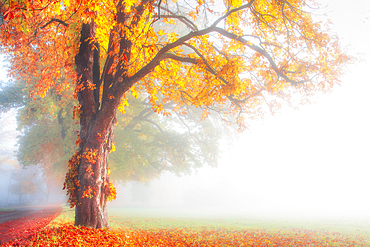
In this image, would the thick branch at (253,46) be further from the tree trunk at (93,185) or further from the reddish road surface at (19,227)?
the reddish road surface at (19,227)

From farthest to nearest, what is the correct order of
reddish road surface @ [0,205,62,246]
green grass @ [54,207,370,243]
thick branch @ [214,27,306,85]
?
1. green grass @ [54,207,370,243]
2. thick branch @ [214,27,306,85]
3. reddish road surface @ [0,205,62,246]

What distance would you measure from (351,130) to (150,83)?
5500cm

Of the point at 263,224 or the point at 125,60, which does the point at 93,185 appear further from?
the point at 263,224

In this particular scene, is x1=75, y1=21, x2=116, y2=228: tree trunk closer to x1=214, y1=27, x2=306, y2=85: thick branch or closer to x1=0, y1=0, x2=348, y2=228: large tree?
x1=0, y1=0, x2=348, y2=228: large tree

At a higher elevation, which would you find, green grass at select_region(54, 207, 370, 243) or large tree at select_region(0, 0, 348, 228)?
large tree at select_region(0, 0, 348, 228)

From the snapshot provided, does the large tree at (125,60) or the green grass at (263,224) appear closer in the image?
the large tree at (125,60)

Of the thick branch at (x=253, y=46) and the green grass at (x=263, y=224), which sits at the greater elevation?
the thick branch at (x=253, y=46)

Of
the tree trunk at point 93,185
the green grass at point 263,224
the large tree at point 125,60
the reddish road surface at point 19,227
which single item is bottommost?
the green grass at point 263,224

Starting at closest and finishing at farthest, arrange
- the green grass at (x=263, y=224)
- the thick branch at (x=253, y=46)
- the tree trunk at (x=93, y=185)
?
the tree trunk at (x=93, y=185), the thick branch at (x=253, y=46), the green grass at (x=263, y=224)

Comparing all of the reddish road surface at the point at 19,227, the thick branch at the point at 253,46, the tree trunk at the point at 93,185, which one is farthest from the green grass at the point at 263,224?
the thick branch at the point at 253,46

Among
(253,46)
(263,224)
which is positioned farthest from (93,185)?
(263,224)

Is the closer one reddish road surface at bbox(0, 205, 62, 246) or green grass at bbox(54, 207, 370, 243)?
reddish road surface at bbox(0, 205, 62, 246)

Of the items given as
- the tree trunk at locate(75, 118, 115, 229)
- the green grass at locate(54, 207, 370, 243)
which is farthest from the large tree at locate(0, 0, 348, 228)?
the green grass at locate(54, 207, 370, 243)

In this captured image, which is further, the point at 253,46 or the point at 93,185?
the point at 253,46
